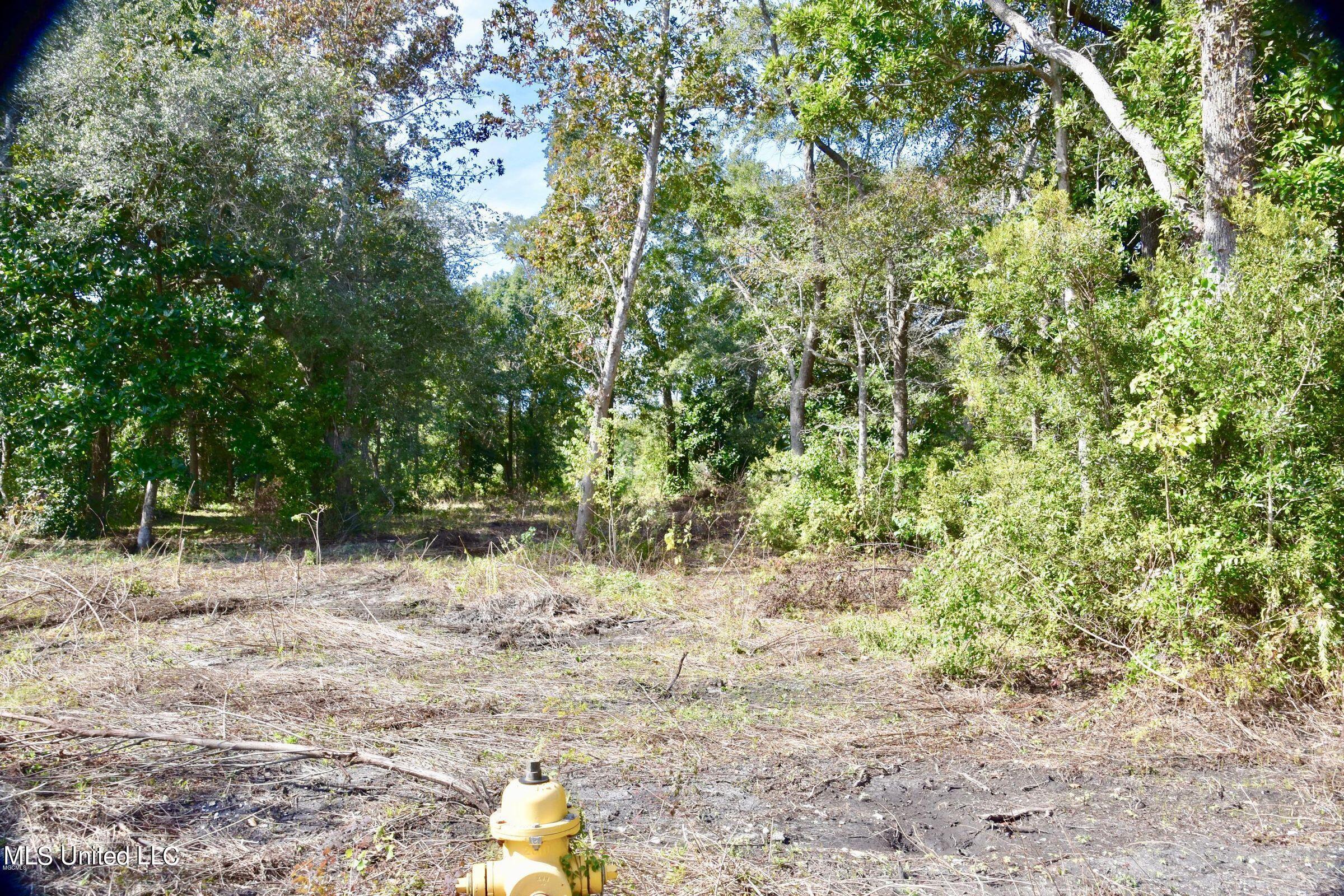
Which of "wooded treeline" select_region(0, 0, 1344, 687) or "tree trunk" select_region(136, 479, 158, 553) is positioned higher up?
"wooded treeline" select_region(0, 0, 1344, 687)

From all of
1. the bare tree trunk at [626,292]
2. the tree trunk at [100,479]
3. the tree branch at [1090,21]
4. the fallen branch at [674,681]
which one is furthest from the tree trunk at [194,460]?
the tree branch at [1090,21]

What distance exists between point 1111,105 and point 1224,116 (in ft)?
7.32

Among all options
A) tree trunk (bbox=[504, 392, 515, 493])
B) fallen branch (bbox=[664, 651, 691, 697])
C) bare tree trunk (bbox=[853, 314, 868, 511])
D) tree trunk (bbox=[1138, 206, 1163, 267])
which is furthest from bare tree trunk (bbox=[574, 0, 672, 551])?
tree trunk (bbox=[504, 392, 515, 493])

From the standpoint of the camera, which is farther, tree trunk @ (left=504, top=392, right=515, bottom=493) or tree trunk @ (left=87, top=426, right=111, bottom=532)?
tree trunk @ (left=504, top=392, right=515, bottom=493)

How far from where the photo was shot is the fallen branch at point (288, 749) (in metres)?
3.50

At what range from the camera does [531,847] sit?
2275 millimetres

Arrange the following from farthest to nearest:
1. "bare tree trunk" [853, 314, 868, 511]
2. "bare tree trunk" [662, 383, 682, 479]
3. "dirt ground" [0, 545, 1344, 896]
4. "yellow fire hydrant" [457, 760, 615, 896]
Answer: "bare tree trunk" [662, 383, 682, 479]
"bare tree trunk" [853, 314, 868, 511]
"dirt ground" [0, 545, 1344, 896]
"yellow fire hydrant" [457, 760, 615, 896]

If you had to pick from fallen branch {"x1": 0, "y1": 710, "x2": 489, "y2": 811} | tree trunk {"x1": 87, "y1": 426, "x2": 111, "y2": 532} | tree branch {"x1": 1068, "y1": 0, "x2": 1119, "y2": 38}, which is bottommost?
fallen branch {"x1": 0, "y1": 710, "x2": 489, "y2": 811}

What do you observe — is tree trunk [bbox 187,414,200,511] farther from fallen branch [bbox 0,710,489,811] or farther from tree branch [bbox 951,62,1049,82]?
tree branch [bbox 951,62,1049,82]

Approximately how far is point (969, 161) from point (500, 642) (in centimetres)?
983

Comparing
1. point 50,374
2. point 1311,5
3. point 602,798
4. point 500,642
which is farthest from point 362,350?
point 1311,5

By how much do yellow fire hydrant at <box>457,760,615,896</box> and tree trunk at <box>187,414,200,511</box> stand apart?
1133cm

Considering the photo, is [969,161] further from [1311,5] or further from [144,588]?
[144,588]

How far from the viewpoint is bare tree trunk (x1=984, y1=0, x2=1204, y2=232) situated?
7246 mm
